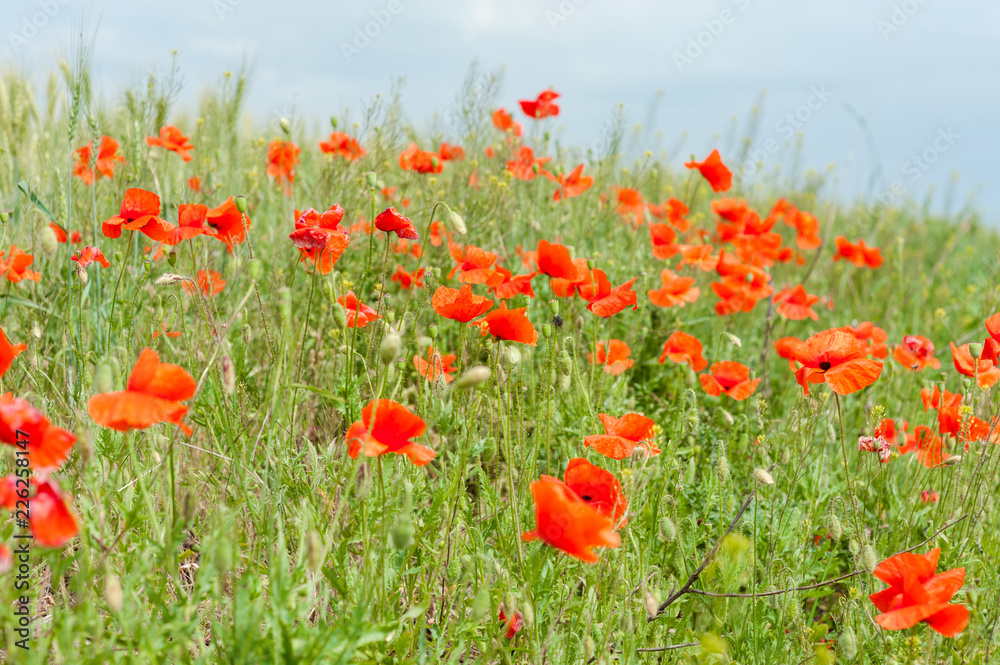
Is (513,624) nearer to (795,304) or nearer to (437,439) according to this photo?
(437,439)

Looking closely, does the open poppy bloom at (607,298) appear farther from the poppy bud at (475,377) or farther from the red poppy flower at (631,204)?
the red poppy flower at (631,204)

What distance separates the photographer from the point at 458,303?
177 centimetres

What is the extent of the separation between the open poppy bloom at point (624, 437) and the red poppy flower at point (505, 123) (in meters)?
2.78

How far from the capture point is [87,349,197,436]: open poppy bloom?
1.11 metres

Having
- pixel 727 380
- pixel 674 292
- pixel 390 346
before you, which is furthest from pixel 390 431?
pixel 674 292

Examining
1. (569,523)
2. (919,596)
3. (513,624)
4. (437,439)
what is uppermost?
(569,523)

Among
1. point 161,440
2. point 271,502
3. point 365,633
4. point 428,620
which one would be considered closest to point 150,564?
point 271,502

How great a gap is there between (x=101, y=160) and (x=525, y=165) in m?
1.96

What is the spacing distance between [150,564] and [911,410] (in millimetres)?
3101

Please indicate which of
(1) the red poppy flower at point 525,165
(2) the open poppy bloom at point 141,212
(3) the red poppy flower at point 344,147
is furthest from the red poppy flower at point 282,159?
(2) the open poppy bloom at point 141,212

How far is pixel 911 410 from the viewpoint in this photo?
3.14 meters

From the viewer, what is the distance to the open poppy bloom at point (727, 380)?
2.51 m

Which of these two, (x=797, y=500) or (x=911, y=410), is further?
(x=911, y=410)

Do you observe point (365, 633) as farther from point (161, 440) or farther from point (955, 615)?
point (955, 615)
